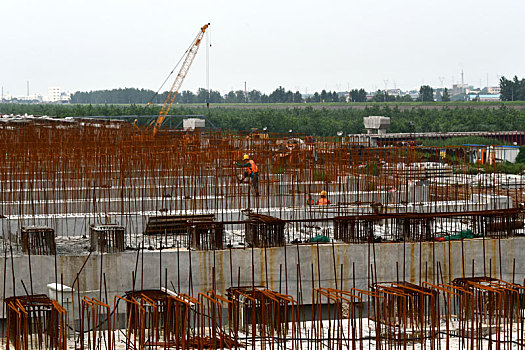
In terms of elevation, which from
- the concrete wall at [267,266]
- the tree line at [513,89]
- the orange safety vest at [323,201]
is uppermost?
the tree line at [513,89]

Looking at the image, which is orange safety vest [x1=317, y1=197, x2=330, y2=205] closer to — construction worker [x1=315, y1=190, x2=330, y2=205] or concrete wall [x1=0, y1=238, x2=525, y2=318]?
construction worker [x1=315, y1=190, x2=330, y2=205]

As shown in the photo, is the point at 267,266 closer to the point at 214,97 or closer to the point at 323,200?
the point at 323,200

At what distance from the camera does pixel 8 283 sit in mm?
14273

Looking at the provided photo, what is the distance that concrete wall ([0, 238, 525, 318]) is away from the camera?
1451cm

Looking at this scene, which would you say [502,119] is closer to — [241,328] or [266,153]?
[266,153]

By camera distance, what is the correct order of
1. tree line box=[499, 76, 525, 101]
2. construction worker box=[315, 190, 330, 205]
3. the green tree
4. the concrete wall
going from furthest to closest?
the green tree → tree line box=[499, 76, 525, 101] → construction worker box=[315, 190, 330, 205] → the concrete wall

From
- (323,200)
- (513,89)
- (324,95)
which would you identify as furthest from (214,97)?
(323,200)

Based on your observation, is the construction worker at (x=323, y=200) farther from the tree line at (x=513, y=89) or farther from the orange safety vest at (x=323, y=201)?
the tree line at (x=513, y=89)

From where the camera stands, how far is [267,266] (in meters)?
15.2

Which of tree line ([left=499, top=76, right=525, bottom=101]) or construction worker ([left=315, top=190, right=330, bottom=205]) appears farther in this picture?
tree line ([left=499, top=76, right=525, bottom=101])

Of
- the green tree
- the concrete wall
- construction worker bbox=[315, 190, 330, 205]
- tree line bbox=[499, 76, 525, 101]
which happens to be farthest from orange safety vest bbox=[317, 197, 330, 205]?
the green tree

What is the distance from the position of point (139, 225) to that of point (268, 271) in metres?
4.32

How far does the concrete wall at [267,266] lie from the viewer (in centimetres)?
1451

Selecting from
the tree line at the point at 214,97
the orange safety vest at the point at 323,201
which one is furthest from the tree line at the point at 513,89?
the orange safety vest at the point at 323,201
